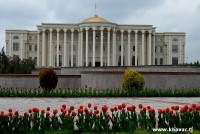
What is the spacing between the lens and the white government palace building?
71562 millimetres

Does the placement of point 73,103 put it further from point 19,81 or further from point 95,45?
point 95,45

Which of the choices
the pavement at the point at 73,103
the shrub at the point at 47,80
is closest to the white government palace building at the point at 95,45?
the shrub at the point at 47,80

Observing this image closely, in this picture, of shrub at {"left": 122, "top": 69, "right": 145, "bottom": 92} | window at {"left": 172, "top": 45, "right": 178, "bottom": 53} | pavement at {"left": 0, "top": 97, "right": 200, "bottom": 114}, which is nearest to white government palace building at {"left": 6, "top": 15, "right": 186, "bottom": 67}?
window at {"left": 172, "top": 45, "right": 178, "bottom": 53}

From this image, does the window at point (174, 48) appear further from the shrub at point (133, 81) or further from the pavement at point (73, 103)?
the pavement at point (73, 103)

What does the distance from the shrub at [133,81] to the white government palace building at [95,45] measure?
1851 inches

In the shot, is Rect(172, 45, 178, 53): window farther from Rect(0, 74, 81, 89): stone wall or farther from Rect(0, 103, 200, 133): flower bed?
Rect(0, 103, 200, 133): flower bed

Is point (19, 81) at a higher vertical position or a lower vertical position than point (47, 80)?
lower

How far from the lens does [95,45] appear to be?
237 feet

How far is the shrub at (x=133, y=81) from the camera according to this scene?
71.6ft

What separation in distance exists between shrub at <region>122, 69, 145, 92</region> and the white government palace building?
154 ft

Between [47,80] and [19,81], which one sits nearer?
[47,80]

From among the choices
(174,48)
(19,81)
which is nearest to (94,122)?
(19,81)

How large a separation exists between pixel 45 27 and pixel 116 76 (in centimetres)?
4645

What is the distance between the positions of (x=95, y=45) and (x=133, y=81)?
5066 centimetres
